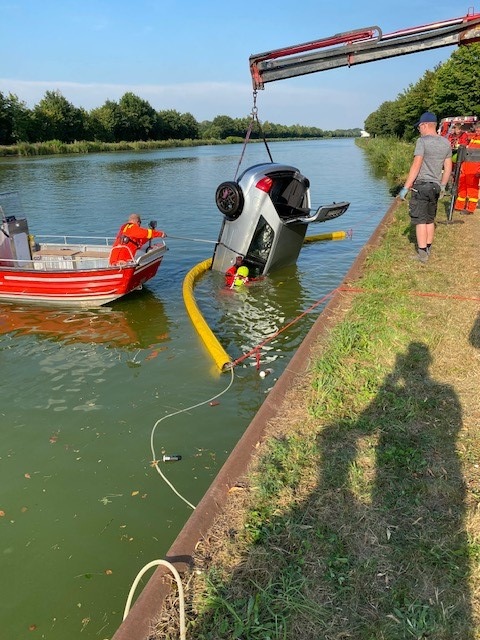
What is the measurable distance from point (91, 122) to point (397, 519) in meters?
99.4

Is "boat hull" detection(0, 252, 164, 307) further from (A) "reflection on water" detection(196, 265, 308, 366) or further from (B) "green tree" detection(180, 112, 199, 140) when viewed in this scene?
(B) "green tree" detection(180, 112, 199, 140)

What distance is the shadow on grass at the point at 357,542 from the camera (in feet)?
7.92

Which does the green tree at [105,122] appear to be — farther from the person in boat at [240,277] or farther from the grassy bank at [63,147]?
the person in boat at [240,277]

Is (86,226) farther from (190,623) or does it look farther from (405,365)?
(190,623)

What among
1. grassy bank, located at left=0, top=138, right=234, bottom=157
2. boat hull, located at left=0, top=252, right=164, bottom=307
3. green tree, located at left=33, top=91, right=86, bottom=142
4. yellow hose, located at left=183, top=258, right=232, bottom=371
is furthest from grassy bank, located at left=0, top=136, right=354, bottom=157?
yellow hose, located at left=183, top=258, right=232, bottom=371

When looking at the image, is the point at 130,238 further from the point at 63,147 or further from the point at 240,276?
the point at 63,147

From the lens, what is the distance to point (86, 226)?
18.9m

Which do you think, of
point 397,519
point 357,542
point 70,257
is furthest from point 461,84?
point 357,542

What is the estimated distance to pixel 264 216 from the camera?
10.6m

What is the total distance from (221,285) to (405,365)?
686 centimetres

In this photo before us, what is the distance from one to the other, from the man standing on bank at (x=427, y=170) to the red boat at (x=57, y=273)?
5306 mm

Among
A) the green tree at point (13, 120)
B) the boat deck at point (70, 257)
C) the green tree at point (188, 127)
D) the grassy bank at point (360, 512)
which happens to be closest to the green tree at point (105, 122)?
the green tree at point (13, 120)

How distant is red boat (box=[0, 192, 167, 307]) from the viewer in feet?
31.3

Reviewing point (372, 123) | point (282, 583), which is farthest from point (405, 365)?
point (372, 123)
